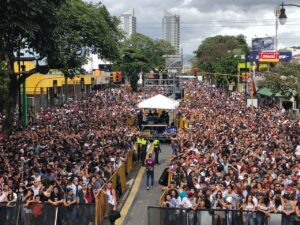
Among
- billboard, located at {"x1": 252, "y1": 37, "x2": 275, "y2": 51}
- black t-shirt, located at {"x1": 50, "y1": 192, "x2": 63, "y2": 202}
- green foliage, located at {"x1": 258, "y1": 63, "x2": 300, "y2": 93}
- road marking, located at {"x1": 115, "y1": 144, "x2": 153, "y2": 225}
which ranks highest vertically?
billboard, located at {"x1": 252, "y1": 37, "x2": 275, "y2": 51}

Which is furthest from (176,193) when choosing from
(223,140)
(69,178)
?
(223,140)

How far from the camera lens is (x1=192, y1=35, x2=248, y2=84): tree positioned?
3189 inches

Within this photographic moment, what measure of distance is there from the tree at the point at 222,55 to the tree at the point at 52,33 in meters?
44.2

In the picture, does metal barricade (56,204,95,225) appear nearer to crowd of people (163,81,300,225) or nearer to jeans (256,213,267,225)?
crowd of people (163,81,300,225)

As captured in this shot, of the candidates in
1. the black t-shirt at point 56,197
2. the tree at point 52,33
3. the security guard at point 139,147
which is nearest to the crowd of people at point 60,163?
the black t-shirt at point 56,197

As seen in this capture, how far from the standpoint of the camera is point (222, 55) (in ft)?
363

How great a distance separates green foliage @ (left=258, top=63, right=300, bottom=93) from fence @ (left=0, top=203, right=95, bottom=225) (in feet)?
100

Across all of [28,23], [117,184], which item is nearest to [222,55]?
[28,23]

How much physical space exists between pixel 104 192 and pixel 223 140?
29.6 feet

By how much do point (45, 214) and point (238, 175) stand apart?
605cm

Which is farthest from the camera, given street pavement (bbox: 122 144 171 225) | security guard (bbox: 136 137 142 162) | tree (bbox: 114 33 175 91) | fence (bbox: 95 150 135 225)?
tree (bbox: 114 33 175 91)

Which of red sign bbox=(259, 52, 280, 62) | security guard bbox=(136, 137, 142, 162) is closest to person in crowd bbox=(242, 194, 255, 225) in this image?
security guard bbox=(136, 137, 142, 162)

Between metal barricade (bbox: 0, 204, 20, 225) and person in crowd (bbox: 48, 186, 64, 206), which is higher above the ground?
person in crowd (bbox: 48, 186, 64, 206)

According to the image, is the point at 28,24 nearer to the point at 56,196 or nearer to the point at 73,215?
the point at 56,196
